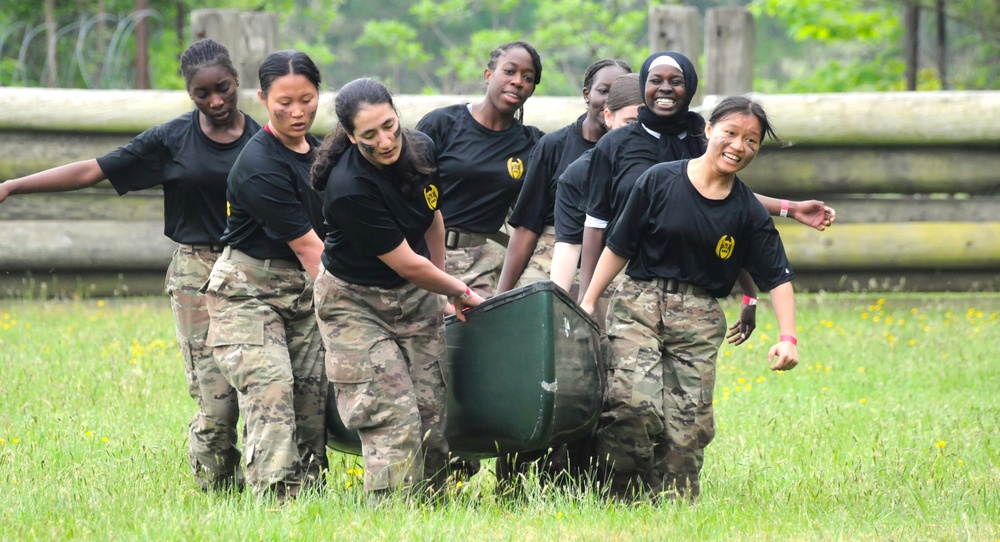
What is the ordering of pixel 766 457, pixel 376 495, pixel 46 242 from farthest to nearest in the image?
pixel 46 242
pixel 766 457
pixel 376 495

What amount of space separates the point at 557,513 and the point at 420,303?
105 cm

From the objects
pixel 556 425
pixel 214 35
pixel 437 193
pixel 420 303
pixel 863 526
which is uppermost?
pixel 214 35

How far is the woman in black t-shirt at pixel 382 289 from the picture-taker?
5074 mm

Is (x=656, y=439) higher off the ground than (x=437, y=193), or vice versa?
(x=437, y=193)

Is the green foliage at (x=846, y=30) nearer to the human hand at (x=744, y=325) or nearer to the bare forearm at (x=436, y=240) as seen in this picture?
the human hand at (x=744, y=325)

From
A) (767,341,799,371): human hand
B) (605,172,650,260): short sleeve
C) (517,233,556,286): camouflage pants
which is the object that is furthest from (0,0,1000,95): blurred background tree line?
(767,341,799,371): human hand

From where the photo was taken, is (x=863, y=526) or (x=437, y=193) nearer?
(x=863, y=526)

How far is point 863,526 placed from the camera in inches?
192

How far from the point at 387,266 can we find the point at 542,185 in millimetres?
1478

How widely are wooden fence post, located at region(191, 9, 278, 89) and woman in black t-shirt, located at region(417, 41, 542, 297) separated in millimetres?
4719

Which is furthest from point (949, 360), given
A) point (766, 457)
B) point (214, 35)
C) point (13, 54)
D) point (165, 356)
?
point (13, 54)

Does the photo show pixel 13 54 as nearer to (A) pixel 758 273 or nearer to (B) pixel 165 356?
(B) pixel 165 356

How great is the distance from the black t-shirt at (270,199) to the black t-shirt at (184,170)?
1.20 feet

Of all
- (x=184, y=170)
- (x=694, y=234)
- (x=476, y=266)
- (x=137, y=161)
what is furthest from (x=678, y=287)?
(x=137, y=161)
